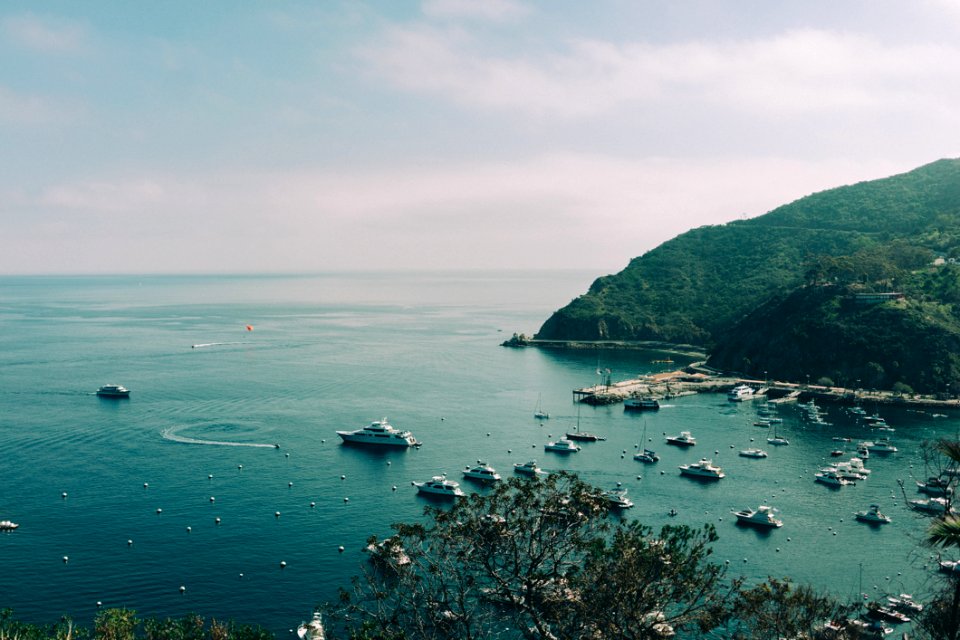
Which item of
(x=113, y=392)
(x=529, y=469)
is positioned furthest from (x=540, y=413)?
(x=113, y=392)

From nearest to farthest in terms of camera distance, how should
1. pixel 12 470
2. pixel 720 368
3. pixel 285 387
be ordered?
1. pixel 12 470
2. pixel 285 387
3. pixel 720 368

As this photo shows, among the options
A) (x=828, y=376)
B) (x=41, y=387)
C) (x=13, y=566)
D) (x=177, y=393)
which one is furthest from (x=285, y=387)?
(x=828, y=376)

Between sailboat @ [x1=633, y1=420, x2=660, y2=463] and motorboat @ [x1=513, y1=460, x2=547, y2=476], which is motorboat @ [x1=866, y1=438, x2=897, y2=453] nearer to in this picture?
sailboat @ [x1=633, y1=420, x2=660, y2=463]

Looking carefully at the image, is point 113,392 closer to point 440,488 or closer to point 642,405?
point 440,488

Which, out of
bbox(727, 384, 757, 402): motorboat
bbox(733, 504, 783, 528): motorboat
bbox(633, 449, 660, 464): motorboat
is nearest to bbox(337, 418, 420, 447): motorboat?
bbox(633, 449, 660, 464): motorboat

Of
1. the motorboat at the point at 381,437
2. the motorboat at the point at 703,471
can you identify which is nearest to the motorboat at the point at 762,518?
the motorboat at the point at 703,471

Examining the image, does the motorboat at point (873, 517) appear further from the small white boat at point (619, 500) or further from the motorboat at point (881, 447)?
the motorboat at point (881, 447)

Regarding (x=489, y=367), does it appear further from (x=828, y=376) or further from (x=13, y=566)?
(x=13, y=566)
